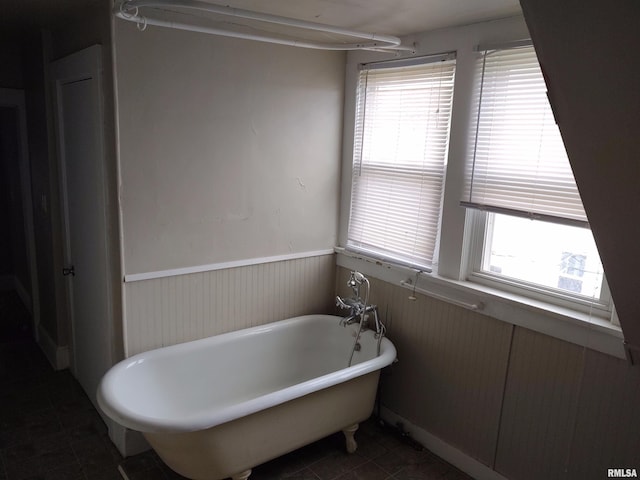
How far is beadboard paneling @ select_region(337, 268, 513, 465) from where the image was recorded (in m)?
2.50

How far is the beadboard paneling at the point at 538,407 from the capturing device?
2197 mm

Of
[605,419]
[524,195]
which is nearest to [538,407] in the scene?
[605,419]

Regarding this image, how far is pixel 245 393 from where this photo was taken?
2.93 metres

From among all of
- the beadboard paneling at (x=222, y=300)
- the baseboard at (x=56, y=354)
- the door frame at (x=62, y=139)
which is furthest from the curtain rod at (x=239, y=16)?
the baseboard at (x=56, y=354)

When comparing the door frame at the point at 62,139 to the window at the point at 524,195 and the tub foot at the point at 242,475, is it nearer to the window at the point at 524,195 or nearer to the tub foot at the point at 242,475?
the tub foot at the point at 242,475

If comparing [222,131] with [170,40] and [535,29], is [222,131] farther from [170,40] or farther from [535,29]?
[535,29]

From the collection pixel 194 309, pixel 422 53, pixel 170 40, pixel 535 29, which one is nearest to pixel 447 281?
pixel 422 53

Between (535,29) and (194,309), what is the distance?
7.56ft

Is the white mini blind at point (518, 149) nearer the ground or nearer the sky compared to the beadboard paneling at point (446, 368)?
nearer the sky

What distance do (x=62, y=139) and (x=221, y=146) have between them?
3.74 ft

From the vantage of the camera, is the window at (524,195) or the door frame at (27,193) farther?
the door frame at (27,193)

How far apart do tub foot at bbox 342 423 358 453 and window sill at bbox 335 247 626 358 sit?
0.87 m

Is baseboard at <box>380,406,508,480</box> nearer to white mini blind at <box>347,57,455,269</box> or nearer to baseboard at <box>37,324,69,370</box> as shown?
white mini blind at <box>347,57,455,269</box>

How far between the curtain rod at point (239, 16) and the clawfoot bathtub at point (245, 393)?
5.50 feet
